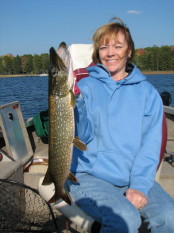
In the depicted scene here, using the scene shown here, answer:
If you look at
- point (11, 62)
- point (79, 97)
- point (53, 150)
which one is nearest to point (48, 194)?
point (53, 150)

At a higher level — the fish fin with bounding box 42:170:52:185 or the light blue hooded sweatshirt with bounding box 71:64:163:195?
the light blue hooded sweatshirt with bounding box 71:64:163:195

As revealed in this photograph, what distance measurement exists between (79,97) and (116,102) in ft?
1.85

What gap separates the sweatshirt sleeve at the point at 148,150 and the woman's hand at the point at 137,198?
2.6 inches

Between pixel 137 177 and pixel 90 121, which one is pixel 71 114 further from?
pixel 137 177

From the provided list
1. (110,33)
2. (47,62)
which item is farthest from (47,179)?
(47,62)

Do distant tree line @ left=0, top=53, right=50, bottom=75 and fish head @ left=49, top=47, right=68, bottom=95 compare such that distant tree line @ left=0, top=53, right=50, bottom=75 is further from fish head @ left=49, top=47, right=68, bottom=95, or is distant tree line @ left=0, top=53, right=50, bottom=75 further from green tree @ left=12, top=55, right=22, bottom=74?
fish head @ left=49, top=47, right=68, bottom=95

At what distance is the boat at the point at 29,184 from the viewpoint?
2676 millimetres

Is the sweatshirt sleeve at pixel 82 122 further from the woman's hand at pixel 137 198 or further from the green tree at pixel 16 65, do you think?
the green tree at pixel 16 65

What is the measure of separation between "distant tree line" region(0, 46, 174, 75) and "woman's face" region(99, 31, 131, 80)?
280ft

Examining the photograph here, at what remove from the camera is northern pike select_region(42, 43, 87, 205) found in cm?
212

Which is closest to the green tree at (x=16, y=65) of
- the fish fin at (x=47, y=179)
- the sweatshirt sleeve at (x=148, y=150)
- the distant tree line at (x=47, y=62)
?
the distant tree line at (x=47, y=62)

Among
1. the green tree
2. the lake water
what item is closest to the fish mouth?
the lake water

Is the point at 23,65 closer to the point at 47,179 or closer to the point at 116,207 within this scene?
the point at 47,179

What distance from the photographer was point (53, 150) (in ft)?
7.77
